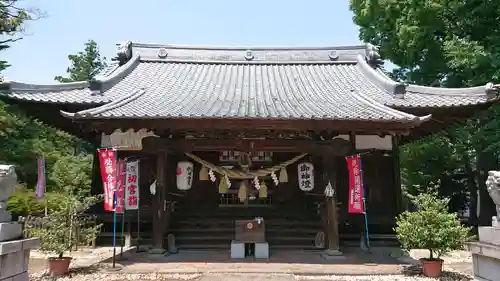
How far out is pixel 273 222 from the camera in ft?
43.1

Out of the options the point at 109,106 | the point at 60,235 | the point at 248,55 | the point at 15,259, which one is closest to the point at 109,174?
the point at 60,235

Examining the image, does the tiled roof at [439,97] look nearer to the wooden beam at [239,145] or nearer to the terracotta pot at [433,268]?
the wooden beam at [239,145]

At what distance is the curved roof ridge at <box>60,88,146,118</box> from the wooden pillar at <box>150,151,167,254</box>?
199 centimetres

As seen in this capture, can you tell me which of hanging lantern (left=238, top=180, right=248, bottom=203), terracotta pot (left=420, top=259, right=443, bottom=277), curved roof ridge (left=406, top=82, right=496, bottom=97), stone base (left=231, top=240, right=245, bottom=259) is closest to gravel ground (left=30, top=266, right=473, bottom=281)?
terracotta pot (left=420, top=259, right=443, bottom=277)

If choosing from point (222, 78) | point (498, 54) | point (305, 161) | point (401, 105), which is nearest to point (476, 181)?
point (498, 54)

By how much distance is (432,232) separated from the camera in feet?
28.3

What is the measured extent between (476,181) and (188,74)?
54.5 feet

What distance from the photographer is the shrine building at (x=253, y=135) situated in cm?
1066

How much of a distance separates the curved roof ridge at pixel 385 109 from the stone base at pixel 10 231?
9.22 m

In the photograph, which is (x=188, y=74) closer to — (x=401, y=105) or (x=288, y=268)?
(x=401, y=105)

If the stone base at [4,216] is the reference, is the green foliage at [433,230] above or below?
below

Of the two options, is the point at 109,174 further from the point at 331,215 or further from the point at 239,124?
the point at 331,215

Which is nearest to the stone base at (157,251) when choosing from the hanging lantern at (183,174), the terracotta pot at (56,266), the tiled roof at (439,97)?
the hanging lantern at (183,174)

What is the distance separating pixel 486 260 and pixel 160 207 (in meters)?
8.29
